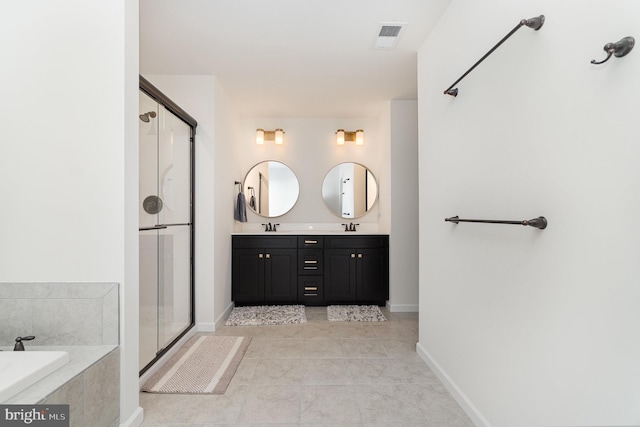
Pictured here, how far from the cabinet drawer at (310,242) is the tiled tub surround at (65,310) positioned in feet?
9.09

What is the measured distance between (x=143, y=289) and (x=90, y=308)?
659 mm

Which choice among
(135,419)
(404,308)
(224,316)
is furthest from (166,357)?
(404,308)

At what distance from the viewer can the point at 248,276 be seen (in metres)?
4.32

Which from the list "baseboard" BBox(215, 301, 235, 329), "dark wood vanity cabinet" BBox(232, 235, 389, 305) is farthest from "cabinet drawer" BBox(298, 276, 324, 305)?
"baseboard" BBox(215, 301, 235, 329)

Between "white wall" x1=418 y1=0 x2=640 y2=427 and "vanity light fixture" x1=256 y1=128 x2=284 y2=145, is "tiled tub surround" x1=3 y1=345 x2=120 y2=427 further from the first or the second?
"vanity light fixture" x1=256 y1=128 x2=284 y2=145

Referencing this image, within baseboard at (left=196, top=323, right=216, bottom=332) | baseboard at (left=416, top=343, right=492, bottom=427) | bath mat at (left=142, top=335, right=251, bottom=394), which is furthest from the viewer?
baseboard at (left=196, top=323, right=216, bottom=332)

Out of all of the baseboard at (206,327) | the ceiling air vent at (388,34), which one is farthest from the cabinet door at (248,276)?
the ceiling air vent at (388,34)

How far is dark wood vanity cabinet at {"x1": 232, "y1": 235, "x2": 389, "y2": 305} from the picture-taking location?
4.35m

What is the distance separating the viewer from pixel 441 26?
246cm

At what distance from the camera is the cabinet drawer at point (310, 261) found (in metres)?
4.39

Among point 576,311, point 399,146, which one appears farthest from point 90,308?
point 399,146

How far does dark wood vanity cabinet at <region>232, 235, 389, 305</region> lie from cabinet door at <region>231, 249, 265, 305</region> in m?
0.01

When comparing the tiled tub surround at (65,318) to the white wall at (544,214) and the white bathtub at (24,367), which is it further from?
the white wall at (544,214)

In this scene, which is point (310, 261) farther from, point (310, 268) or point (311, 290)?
point (311, 290)
